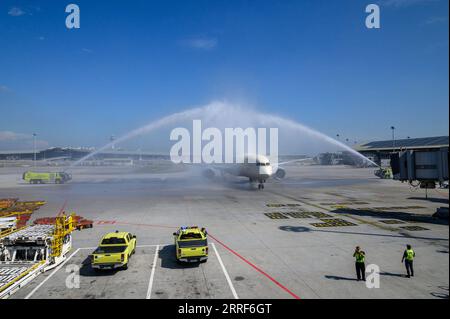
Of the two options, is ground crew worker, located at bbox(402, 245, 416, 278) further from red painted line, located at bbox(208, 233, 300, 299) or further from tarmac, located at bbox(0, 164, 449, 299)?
red painted line, located at bbox(208, 233, 300, 299)

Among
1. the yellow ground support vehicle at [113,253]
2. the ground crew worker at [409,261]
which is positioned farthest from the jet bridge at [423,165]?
the yellow ground support vehicle at [113,253]

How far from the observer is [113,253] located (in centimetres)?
1597

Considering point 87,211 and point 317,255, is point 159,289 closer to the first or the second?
point 317,255

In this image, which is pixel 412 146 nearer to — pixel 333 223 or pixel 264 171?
pixel 264 171

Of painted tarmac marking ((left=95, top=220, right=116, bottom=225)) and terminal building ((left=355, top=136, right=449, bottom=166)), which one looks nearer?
painted tarmac marking ((left=95, top=220, right=116, bottom=225))

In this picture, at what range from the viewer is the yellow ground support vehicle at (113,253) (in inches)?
614

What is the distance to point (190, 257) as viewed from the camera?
16.5 meters

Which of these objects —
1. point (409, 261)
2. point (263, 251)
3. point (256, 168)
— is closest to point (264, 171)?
point (256, 168)

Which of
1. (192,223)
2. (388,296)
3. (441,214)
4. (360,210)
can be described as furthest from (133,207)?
(441,214)

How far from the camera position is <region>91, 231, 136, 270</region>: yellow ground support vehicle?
15594 millimetres

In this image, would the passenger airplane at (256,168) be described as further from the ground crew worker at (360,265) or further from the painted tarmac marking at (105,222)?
the ground crew worker at (360,265)

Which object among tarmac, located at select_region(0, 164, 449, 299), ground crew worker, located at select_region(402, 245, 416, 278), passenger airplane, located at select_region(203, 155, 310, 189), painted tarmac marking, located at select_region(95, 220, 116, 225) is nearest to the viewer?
tarmac, located at select_region(0, 164, 449, 299)

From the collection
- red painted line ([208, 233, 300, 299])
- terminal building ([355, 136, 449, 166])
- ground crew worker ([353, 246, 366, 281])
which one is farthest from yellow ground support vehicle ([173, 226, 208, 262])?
terminal building ([355, 136, 449, 166])

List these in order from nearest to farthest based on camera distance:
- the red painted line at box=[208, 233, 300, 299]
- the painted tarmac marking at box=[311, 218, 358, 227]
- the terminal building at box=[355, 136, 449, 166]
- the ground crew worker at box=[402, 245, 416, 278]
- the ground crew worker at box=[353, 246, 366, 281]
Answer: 1. the red painted line at box=[208, 233, 300, 299]
2. the ground crew worker at box=[353, 246, 366, 281]
3. the ground crew worker at box=[402, 245, 416, 278]
4. the painted tarmac marking at box=[311, 218, 358, 227]
5. the terminal building at box=[355, 136, 449, 166]
